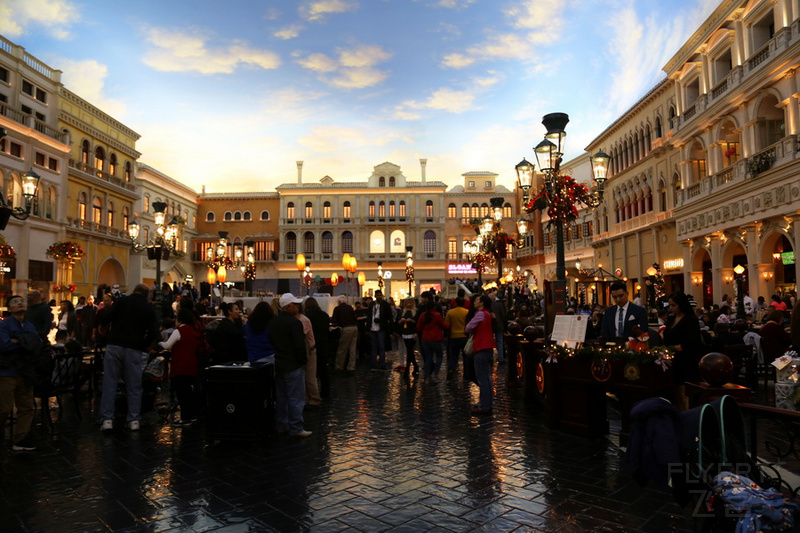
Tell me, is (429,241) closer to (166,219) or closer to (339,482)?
(166,219)

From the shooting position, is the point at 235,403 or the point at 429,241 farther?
the point at 429,241

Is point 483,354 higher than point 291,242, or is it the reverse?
point 291,242

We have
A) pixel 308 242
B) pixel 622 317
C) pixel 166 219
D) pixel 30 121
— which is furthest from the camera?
pixel 308 242

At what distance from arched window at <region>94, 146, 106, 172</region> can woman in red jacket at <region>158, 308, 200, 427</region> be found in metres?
28.4

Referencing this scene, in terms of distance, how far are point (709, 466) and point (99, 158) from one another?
3563 cm

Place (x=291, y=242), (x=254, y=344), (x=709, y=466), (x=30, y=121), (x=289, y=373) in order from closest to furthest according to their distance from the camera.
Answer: (x=709, y=466), (x=289, y=373), (x=254, y=344), (x=30, y=121), (x=291, y=242)

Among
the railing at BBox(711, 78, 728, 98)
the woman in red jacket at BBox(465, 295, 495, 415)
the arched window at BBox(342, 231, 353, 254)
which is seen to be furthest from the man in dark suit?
the arched window at BBox(342, 231, 353, 254)

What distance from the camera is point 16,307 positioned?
614 centimetres

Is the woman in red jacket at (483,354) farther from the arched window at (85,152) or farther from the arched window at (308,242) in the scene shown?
the arched window at (308,242)

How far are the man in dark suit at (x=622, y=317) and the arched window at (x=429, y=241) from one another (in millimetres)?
45165

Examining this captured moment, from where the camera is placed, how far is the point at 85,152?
30484mm

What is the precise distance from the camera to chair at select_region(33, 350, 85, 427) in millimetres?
7004

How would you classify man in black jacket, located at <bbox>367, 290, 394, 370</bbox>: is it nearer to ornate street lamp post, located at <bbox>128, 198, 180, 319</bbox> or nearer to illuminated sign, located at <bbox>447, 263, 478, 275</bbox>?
ornate street lamp post, located at <bbox>128, 198, 180, 319</bbox>

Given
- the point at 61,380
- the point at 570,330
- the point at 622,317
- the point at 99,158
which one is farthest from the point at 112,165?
the point at 622,317
